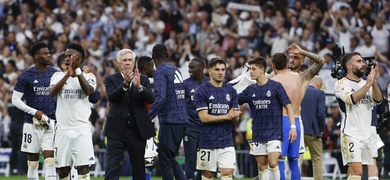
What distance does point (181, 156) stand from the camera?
85.5 ft

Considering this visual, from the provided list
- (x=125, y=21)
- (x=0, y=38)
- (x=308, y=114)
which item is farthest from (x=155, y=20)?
(x=308, y=114)

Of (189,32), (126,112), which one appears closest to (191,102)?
(126,112)

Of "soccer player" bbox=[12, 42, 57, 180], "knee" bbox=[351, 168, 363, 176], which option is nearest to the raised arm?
"knee" bbox=[351, 168, 363, 176]

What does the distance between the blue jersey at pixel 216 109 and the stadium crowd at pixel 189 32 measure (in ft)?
26.8

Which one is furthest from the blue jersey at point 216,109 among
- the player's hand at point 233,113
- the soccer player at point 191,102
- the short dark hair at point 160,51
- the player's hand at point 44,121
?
the player's hand at point 44,121

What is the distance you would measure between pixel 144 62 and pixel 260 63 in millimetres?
2306

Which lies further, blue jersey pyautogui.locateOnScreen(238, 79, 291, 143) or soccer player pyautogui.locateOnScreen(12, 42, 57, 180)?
soccer player pyautogui.locateOnScreen(12, 42, 57, 180)

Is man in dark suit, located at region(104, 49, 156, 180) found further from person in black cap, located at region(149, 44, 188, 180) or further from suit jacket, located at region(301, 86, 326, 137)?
suit jacket, located at region(301, 86, 326, 137)

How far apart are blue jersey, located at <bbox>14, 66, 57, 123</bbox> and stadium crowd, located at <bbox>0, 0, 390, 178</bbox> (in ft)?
27.9

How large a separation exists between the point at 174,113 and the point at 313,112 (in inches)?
141

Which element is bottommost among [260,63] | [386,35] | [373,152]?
[373,152]

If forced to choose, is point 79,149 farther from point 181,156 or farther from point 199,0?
point 199,0

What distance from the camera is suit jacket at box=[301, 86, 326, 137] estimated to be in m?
20.0

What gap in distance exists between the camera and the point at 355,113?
1667cm
